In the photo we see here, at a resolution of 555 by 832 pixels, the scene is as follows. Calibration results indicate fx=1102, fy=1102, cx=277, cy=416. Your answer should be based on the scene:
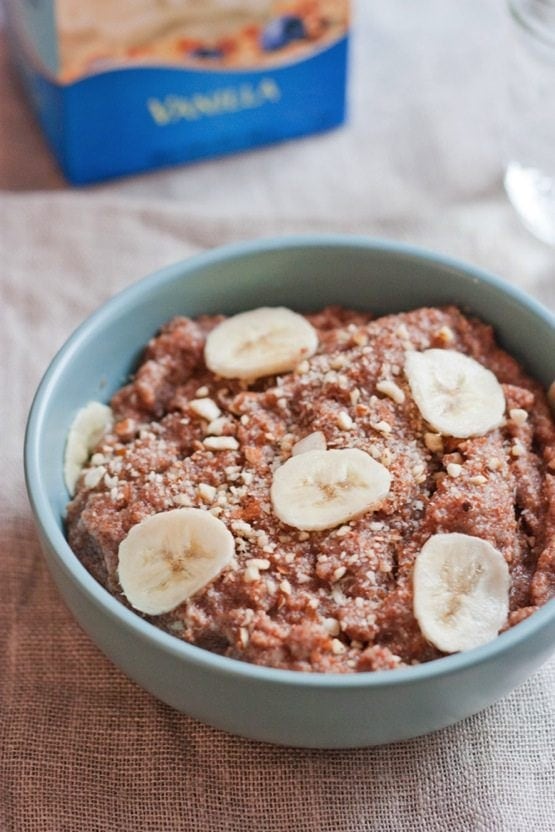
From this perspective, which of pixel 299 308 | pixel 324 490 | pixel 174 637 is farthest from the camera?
pixel 299 308

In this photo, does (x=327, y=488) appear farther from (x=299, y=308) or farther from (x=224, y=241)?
(x=224, y=241)

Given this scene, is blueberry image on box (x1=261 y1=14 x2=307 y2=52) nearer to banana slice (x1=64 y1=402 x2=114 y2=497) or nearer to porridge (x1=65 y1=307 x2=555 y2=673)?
porridge (x1=65 y1=307 x2=555 y2=673)

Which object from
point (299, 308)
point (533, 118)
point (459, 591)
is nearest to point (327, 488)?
point (459, 591)

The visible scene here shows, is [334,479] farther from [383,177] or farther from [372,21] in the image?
[372,21]

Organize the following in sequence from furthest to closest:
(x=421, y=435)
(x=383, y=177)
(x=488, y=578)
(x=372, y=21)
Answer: (x=372, y=21) < (x=383, y=177) < (x=421, y=435) < (x=488, y=578)

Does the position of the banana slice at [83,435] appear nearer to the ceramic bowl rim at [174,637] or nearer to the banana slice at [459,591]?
the ceramic bowl rim at [174,637]

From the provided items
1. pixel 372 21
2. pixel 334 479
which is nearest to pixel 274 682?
pixel 334 479
